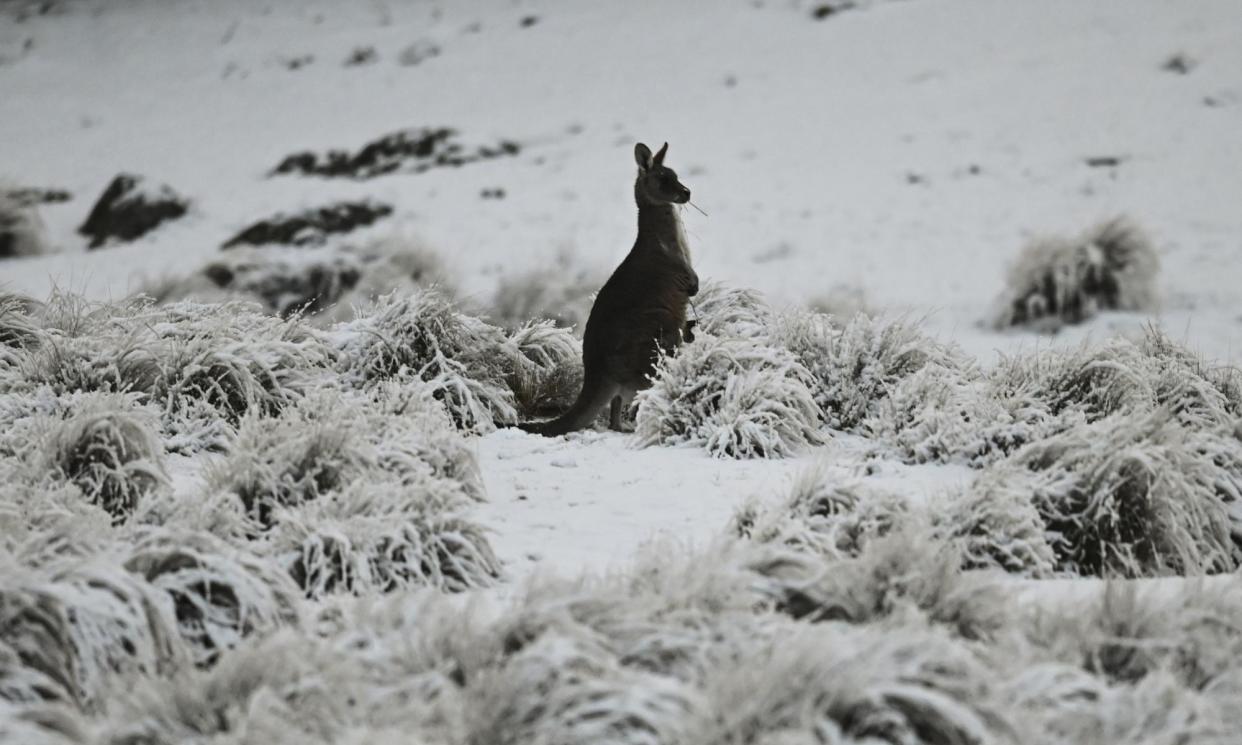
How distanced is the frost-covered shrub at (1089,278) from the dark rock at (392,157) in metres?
11.6

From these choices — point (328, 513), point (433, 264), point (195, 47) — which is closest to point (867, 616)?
point (328, 513)

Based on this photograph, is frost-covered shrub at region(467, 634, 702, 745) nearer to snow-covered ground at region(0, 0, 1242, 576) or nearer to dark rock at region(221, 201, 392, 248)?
snow-covered ground at region(0, 0, 1242, 576)

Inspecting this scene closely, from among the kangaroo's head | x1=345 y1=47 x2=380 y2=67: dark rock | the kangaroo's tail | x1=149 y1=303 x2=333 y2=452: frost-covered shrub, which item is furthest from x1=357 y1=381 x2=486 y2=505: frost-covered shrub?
x1=345 y1=47 x2=380 y2=67: dark rock

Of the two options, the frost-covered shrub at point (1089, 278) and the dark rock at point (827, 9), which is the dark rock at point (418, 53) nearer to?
the dark rock at point (827, 9)

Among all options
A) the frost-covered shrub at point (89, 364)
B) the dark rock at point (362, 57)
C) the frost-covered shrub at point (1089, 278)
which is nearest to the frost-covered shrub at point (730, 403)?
the frost-covered shrub at point (89, 364)

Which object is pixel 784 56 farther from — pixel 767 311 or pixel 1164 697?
→ pixel 1164 697

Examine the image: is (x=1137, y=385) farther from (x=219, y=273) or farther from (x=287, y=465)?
(x=219, y=273)

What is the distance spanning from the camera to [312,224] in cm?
1772

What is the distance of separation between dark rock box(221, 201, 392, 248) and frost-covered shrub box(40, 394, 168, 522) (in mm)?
13013

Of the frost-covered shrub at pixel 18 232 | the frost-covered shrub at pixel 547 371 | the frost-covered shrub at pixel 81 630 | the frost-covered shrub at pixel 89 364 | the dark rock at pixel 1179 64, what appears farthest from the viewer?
the dark rock at pixel 1179 64

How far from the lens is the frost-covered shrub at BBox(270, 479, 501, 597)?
139 inches

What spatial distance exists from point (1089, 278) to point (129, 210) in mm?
14604

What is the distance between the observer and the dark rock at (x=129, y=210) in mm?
18266

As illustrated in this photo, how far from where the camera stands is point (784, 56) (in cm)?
2405
